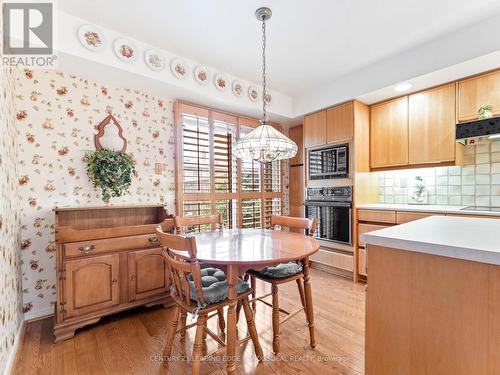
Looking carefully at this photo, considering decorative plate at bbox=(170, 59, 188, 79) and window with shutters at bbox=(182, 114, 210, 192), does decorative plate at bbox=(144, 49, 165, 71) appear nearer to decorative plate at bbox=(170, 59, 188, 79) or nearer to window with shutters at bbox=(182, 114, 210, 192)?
decorative plate at bbox=(170, 59, 188, 79)

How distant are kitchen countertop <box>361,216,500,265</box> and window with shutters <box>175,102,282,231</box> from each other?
7.63 ft

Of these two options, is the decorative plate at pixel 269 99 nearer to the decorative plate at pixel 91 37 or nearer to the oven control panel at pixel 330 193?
the oven control panel at pixel 330 193

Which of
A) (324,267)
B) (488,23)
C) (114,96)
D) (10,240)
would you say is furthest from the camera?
(324,267)

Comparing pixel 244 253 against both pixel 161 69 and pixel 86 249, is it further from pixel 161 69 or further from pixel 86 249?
pixel 161 69

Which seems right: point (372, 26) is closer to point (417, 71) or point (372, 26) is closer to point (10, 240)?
point (417, 71)

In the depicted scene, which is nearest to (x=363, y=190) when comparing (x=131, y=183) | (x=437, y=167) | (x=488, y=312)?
(x=437, y=167)

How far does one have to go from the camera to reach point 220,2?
181 centimetres

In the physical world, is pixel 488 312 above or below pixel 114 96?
below

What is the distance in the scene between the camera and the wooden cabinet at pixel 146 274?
215 cm

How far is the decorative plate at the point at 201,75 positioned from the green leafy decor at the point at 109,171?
1.15 m

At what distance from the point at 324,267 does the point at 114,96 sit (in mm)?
3350

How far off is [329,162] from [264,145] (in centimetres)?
168

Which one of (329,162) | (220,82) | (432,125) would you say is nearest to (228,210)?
(329,162)

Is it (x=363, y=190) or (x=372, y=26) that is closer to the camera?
(x=372, y=26)
